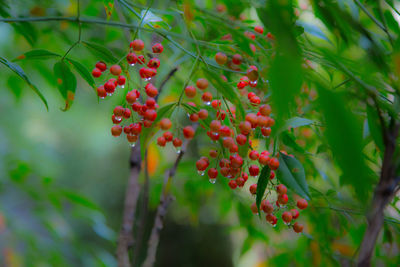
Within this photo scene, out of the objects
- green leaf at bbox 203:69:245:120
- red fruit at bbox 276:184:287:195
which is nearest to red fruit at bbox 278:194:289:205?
red fruit at bbox 276:184:287:195

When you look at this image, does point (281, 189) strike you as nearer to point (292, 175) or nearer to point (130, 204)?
point (292, 175)

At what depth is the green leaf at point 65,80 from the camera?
52cm

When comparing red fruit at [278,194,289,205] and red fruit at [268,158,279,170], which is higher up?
red fruit at [268,158,279,170]

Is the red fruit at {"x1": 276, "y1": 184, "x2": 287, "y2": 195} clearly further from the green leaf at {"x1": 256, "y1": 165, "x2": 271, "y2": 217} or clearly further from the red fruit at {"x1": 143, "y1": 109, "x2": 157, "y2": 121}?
the red fruit at {"x1": 143, "y1": 109, "x2": 157, "y2": 121}

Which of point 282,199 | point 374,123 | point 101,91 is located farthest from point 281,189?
point 101,91

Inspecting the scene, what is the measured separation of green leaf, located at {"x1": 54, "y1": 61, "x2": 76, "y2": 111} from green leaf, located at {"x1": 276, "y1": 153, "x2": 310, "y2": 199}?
0.32 m

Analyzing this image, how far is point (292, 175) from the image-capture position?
430 mm

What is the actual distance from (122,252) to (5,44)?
120 cm

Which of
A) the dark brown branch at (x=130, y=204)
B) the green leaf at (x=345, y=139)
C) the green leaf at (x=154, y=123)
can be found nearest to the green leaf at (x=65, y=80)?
the green leaf at (x=154, y=123)

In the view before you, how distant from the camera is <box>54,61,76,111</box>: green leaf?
517 mm

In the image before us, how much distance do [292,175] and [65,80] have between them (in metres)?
0.35

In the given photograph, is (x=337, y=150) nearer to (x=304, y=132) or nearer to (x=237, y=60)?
(x=237, y=60)

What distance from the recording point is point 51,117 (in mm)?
3119

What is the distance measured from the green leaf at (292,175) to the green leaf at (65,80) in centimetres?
32
